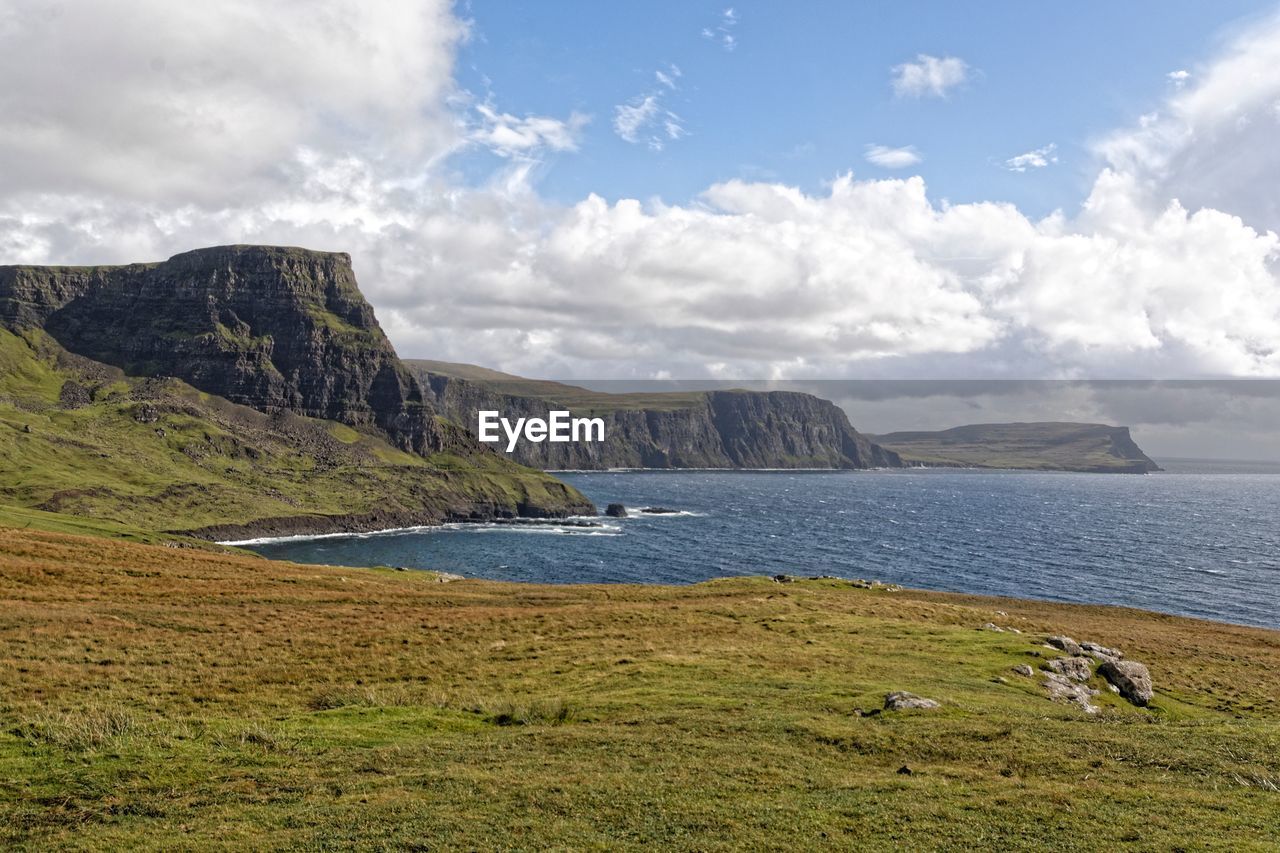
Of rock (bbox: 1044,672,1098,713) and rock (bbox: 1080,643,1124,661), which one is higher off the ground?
rock (bbox: 1044,672,1098,713)

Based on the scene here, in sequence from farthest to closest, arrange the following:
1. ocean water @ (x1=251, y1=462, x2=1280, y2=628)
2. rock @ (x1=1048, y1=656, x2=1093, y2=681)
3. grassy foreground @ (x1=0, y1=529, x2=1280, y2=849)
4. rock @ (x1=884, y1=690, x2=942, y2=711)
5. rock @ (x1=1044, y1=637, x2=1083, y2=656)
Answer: ocean water @ (x1=251, y1=462, x2=1280, y2=628)
rock @ (x1=1044, y1=637, x2=1083, y2=656)
rock @ (x1=1048, y1=656, x2=1093, y2=681)
rock @ (x1=884, y1=690, x2=942, y2=711)
grassy foreground @ (x1=0, y1=529, x2=1280, y2=849)

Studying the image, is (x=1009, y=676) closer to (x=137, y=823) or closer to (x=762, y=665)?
(x=762, y=665)

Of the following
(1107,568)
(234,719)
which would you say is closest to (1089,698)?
(234,719)

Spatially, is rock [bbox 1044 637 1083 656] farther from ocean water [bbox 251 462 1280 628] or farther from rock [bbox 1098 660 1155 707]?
ocean water [bbox 251 462 1280 628]

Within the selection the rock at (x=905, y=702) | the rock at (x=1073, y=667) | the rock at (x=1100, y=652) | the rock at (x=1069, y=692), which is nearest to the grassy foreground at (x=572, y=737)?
the rock at (x=905, y=702)

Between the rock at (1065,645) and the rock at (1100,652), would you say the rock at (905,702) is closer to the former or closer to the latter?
the rock at (1065,645)

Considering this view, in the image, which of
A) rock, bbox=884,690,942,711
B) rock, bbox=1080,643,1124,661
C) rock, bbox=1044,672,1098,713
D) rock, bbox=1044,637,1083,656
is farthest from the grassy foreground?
rock, bbox=1044,637,1083,656

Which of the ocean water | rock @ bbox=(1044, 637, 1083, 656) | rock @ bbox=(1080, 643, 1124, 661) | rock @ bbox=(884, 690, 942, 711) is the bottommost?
the ocean water
